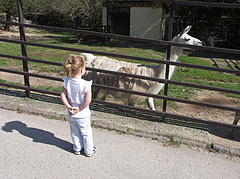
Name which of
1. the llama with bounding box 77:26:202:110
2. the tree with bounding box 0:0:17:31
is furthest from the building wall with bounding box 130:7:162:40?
the llama with bounding box 77:26:202:110

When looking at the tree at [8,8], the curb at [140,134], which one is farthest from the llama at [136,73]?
the tree at [8,8]

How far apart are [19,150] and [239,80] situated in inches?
299

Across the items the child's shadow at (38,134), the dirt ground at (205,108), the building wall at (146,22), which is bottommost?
the dirt ground at (205,108)

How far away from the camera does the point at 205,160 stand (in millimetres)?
3170

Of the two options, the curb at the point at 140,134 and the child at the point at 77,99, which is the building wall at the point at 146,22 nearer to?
the curb at the point at 140,134

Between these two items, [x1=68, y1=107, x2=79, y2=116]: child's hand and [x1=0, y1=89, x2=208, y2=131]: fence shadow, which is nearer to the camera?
[x1=68, y1=107, x2=79, y2=116]: child's hand

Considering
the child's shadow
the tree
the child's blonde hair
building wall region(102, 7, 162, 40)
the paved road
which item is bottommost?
the paved road

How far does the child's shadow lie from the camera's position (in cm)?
334

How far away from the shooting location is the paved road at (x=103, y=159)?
9.21 feet

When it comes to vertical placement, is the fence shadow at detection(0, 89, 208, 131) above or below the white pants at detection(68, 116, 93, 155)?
below

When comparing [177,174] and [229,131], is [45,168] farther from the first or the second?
[229,131]

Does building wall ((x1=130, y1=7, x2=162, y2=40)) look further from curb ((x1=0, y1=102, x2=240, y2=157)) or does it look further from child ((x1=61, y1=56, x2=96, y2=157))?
child ((x1=61, y1=56, x2=96, y2=157))

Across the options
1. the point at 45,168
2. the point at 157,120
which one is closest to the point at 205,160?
the point at 157,120

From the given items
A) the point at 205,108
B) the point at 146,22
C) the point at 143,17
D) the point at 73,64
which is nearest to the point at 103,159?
the point at 73,64
